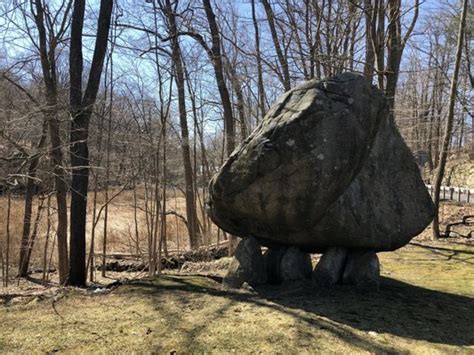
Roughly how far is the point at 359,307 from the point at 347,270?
82cm

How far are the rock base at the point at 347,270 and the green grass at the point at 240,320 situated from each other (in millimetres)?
143

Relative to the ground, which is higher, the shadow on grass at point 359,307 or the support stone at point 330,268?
the support stone at point 330,268

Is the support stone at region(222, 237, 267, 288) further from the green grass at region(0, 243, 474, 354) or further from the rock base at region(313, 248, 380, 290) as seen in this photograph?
the rock base at region(313, 248, 380, 290)

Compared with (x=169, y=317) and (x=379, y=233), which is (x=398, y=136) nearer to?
(x=379, y=233)

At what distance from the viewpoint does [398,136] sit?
5.51 meters

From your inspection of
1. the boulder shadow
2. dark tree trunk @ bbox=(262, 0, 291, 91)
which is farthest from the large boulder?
dark tree trunk @ bbox=(262, 0, 291, 91)

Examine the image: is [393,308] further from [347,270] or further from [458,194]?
[458,194]

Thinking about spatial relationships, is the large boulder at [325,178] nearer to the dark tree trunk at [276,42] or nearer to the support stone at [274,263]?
the support stone at [274,263]

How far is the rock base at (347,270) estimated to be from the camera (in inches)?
206

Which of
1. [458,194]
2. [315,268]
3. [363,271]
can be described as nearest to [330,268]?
[315,268]

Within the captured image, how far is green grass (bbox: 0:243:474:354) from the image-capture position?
365 centimetres

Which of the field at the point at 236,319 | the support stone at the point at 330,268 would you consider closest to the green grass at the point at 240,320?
the field at the point at 236,319

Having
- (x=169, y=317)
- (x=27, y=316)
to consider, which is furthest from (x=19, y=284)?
(x=169, y=317)

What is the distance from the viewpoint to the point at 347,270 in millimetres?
5371
